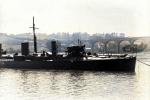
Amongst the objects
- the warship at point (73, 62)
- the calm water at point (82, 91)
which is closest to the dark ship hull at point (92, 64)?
the warship at point (73, 62)

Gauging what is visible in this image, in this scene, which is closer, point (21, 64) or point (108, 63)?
point (108, 63)

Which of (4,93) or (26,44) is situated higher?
(26,44)

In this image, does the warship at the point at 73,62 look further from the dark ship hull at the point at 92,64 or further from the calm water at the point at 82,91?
the calm water at the point at 82,91

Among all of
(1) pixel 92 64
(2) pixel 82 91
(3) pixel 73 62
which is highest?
(3) pixel 73 62

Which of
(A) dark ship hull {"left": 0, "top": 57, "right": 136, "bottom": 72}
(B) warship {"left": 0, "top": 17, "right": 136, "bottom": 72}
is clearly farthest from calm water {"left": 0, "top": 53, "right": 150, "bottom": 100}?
(B) warship {"left": 0, "top": 17, "right": 136, "bottom": 72}

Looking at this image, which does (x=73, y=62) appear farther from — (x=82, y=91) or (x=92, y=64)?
(x=82, y=91)

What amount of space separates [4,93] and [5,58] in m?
41.2

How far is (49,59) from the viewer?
65938 mm

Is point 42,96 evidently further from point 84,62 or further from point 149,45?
point 149,45

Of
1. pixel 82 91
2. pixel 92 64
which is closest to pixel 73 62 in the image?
pixel 92 64

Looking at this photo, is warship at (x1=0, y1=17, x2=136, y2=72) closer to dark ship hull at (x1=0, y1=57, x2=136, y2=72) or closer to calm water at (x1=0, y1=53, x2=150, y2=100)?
dark ship hull at (x1=0, y1=57, x2=136, y2=72)

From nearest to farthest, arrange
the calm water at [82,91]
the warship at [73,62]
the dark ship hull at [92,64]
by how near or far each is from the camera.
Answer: the calm water at [82,91] → the dark ship hull at [92,64] → the warship at [73,62]

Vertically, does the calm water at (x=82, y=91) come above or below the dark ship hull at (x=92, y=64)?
below

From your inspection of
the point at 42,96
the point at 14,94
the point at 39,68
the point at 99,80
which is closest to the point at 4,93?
the point at 14,94
